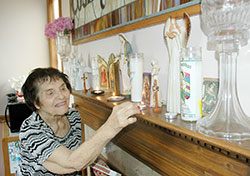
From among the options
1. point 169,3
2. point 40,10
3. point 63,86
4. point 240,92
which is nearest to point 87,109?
point 63,86

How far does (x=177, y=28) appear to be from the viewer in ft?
2.92

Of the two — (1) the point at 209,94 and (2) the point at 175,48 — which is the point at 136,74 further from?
(1) the point at 209,94

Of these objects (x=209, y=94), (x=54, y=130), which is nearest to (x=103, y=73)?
(x=54, y=130)

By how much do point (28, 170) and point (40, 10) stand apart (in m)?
3.15

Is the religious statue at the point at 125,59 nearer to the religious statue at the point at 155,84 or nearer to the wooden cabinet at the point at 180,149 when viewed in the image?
the wooden cabinet at the point at 180,149

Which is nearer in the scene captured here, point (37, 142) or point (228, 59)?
point (228, 59)

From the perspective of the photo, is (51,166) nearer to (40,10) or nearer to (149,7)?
(149,7)

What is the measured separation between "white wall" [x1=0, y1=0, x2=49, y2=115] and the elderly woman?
98.6 inches

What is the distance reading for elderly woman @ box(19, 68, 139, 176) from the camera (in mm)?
994

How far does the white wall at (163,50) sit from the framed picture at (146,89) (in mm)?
80

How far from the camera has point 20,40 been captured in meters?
3.75

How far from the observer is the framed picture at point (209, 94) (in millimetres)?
814

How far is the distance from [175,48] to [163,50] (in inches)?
7.9

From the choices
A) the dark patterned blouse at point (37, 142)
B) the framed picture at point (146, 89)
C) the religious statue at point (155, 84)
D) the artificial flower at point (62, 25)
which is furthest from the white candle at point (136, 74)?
the artificial flower at point (62, 25)
